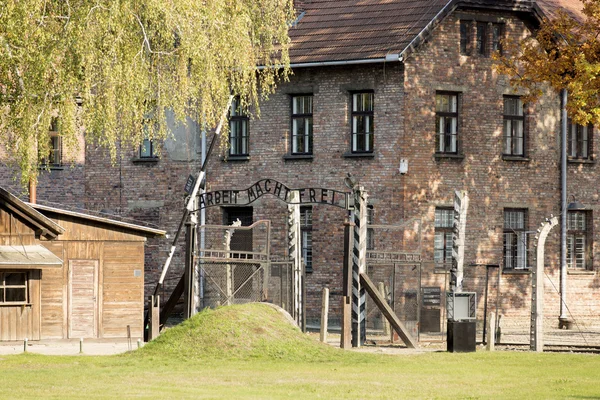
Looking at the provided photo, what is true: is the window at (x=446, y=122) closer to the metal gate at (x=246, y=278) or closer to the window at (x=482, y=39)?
the window at (x=482, y=39)

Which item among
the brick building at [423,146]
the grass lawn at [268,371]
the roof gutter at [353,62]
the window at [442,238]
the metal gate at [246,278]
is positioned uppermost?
Answer: the roof gutter at [353,62]

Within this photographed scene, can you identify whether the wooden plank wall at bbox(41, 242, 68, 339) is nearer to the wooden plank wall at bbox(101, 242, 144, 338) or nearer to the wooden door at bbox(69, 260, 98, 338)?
the wooden door at bbox(69, 260, 98, 338)

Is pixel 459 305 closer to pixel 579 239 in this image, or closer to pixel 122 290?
pixel 122 290

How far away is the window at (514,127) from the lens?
36.7m

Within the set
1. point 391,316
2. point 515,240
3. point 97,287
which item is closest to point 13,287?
point 97,287

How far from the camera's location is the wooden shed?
29516mm

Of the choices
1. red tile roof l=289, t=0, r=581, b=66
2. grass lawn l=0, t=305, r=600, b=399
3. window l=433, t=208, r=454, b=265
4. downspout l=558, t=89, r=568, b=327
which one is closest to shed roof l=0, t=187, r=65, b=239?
grass lawn l=0, t=305, r=600, b=399

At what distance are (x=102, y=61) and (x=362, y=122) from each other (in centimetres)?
1427

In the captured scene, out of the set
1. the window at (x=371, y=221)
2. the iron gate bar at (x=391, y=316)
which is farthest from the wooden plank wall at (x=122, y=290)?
the iron gate bar at (x=391, y=316)

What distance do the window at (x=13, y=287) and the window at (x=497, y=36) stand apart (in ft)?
46.5

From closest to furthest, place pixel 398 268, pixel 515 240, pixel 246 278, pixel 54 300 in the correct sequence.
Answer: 1. pixel 246 278
2. pixel 54 300
3. pixel 398 268
4. pixel 515 240

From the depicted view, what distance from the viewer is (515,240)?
36.8 meters

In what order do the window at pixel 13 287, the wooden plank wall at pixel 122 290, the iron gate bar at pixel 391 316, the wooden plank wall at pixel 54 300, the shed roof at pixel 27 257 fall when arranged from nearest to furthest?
1. the iron gate bar at pixel 391 316
2. the shed roof at pixel 27 257
3. the window at pixel 13 287
4. the wooden plank wall at pixel 54 300
5. the wooden plank wall at pixel 122 290

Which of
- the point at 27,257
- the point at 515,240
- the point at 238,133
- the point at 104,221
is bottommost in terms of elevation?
the point at 27,257
